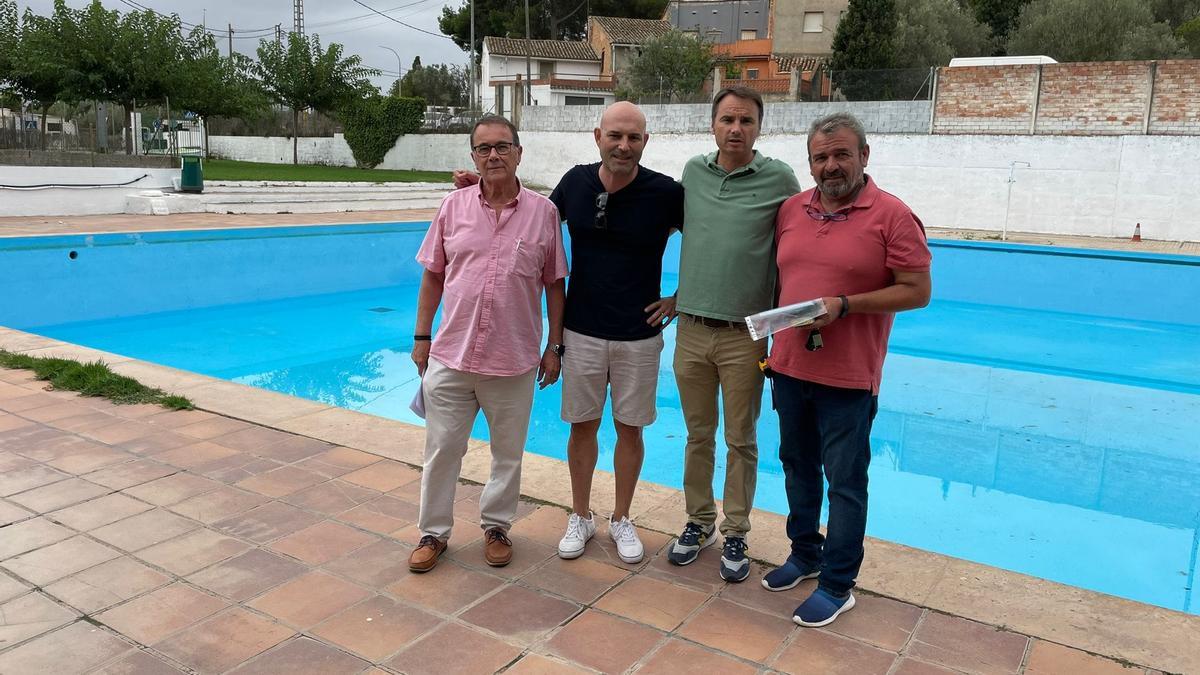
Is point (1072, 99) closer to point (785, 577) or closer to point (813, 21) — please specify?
point (785, 577)

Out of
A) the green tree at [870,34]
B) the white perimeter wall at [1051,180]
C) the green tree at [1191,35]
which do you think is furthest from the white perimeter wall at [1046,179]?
the green tree at [1191,35]

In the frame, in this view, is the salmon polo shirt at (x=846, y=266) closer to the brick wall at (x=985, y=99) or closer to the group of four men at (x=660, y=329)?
the group of four men at (x=660, y=329)

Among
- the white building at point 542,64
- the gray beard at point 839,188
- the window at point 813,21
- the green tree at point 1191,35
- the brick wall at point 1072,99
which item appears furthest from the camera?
the white building at point 542,64

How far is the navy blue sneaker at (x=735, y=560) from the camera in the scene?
2.69 metres

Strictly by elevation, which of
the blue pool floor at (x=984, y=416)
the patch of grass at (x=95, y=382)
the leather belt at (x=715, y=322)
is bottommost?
the blue pool floor at (x=984, y=416)

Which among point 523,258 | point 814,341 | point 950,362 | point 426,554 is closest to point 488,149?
point 523,258

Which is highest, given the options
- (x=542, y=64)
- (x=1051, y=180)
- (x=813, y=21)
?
(x=813, y=21)

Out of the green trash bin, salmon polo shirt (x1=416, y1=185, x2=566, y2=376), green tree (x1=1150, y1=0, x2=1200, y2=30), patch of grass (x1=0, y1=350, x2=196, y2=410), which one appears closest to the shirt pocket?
salmon polo shirt (x1=416, y1=185, x2=566, y2=376)

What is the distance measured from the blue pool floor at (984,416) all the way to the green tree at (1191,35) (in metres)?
18.5

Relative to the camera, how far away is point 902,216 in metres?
2.30

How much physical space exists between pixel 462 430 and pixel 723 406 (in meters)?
0.85

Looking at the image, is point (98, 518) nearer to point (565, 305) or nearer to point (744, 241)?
point (565, 305)

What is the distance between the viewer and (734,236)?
2.61 meters

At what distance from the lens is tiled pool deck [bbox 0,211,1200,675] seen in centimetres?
225
